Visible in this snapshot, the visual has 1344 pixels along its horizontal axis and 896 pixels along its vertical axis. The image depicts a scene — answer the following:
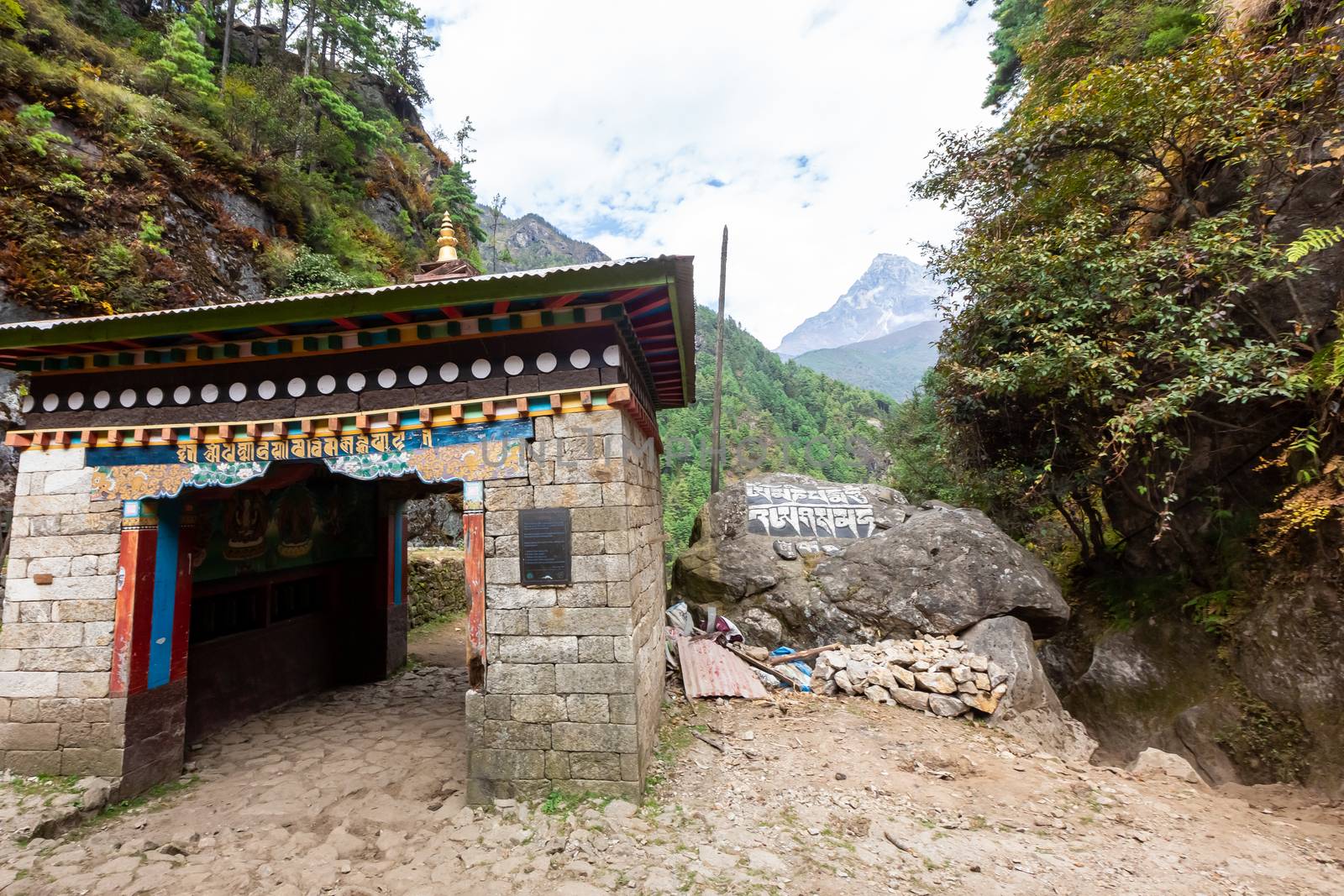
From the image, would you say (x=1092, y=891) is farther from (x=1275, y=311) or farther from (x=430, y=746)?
(x=1275, y=311)

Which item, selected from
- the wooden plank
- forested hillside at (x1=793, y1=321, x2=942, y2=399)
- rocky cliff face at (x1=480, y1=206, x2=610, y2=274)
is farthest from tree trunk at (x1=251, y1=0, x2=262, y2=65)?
forested hillside at (x1=793, y1=321, x2=942, y2=399)

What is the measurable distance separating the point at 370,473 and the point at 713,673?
4.75 metres

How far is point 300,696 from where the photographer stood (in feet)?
24.7

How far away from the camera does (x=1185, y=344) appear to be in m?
6.67

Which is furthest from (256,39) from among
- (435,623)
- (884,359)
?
(884,359)

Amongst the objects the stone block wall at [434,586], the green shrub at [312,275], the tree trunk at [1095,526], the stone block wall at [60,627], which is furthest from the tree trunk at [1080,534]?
the green shrub at [312,275]

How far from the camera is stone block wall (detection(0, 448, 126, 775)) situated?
484cm

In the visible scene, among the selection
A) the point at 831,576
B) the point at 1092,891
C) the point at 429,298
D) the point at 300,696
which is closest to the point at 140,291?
the point at 300,696

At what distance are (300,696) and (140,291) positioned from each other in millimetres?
7619

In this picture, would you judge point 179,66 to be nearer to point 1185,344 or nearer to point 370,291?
point 370,291

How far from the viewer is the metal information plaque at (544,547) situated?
451 cm

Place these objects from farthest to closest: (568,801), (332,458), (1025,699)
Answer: (1025,699) < (332,458) < (568,801)

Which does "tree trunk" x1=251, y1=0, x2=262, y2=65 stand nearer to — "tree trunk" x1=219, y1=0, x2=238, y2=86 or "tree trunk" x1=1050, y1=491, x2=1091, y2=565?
"tree trunk" x1=219, y1=0, x2=238, y2=86

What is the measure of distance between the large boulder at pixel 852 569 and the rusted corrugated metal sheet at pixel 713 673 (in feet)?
3.07
